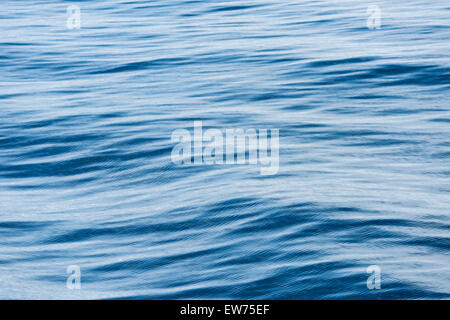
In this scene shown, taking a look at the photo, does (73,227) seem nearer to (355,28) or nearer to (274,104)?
(274,104)

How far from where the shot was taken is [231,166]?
7758 millimetres

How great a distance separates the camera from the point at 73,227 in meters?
6.71

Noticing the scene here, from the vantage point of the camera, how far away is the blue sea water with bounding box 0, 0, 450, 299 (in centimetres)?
569

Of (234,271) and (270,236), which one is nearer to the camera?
(234,271)

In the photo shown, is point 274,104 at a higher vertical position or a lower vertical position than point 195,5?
lower

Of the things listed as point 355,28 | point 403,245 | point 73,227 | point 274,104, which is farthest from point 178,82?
point 403,245

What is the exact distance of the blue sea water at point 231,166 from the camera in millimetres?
5688

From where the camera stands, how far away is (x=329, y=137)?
8430 millimetres

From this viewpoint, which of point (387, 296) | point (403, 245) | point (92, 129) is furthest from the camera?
point (92, 129)

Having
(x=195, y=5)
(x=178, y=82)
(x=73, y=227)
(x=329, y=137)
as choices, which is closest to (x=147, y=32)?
(x=195, y=5)

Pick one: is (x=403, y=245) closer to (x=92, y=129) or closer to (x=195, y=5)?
(x=92, y=129)

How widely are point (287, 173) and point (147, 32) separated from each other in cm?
698

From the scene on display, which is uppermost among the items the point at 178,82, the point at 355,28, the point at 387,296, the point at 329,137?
the point at 355,28

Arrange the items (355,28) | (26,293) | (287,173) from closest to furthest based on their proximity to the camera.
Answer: (26,293), (287,173), (355,28)
